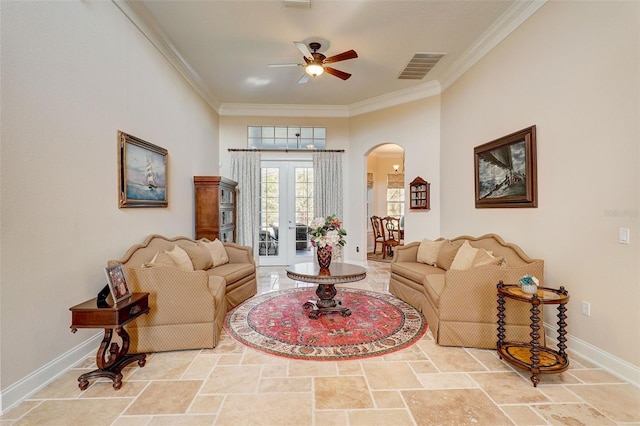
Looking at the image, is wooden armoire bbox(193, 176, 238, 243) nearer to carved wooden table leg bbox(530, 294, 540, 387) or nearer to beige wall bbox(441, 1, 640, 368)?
beige wall bbox(441, 1, 640, 368)

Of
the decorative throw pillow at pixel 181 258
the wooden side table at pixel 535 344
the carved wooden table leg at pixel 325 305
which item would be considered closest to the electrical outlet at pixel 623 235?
the wooden side table at pixel 535 344

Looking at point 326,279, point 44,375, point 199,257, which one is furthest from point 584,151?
point 44,375

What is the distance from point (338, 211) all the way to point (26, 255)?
4.99 m

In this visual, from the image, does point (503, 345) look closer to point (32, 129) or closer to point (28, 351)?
point (28, 351)

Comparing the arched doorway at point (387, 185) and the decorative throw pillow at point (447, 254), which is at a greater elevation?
the arched doorway at point (387, 185)

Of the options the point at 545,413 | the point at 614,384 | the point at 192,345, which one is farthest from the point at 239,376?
the point at 614,384

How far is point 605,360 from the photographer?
2346 mm

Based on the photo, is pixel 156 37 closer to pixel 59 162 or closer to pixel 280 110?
pixel 59 162

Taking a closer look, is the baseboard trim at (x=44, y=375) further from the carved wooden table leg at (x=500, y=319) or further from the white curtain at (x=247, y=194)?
the white curtain at (x=247, y=194)

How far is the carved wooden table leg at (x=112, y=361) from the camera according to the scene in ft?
6.91

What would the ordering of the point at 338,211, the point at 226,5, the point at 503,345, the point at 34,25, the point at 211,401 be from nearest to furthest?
the point at 211,401 < the point at 34,25 < the point at 503,345 < the point at 226,5 < the point at 338,211

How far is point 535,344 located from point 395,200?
A: 25.0ft

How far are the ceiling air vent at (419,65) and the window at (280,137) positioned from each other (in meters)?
2.18

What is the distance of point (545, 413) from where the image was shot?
1.84 m
